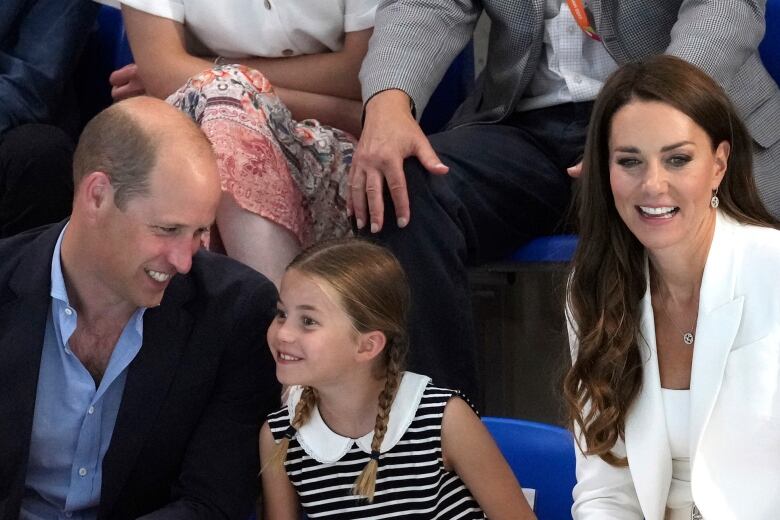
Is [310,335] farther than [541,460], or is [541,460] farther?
[541,460]

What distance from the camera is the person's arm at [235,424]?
1.93 meters

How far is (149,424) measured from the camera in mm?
1903

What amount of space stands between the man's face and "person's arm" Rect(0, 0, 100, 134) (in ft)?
3.28

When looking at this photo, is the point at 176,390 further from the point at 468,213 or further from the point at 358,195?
the point at 468,213

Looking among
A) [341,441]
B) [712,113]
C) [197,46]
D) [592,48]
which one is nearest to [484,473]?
[341,441]

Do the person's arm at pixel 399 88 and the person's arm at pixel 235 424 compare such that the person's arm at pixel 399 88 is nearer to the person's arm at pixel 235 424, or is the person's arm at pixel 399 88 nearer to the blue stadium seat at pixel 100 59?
the person's arm at pixel 235 424

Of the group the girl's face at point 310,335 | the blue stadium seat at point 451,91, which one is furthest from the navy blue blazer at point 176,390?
the blue stadium seat at point 451,91

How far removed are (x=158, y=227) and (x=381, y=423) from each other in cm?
45

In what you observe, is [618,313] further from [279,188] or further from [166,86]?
[166,86]

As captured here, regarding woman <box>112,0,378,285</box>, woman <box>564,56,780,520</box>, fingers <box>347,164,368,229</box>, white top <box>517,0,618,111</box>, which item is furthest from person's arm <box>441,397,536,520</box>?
white top <box>517,0,618,111</box>

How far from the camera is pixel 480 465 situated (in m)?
1.91

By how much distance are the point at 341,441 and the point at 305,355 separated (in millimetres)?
164

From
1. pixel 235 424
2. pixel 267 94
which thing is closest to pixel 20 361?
pixel 235 424

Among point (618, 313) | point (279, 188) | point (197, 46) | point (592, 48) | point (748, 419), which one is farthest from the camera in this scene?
point (197, 46)
